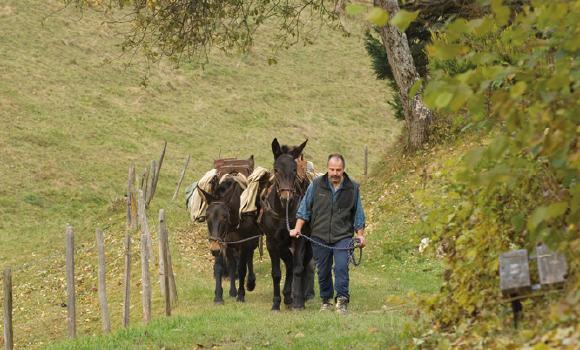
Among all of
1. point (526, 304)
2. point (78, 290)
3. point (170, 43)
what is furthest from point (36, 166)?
point (526, 304)

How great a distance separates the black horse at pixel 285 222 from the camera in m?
14.6

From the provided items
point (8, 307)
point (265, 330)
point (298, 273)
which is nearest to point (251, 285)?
point (298, 273)

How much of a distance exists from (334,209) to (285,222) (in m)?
1.67

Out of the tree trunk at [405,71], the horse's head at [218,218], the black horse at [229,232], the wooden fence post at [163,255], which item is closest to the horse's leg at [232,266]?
the black horse at [229,232]

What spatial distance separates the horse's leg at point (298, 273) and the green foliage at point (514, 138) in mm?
6655

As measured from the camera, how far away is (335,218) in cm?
1403

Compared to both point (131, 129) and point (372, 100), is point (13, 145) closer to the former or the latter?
point (131, 129)

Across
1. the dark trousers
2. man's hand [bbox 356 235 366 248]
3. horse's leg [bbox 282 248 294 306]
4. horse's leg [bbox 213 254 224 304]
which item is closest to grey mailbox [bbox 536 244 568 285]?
man's hand [bbox 356 235 366 248]

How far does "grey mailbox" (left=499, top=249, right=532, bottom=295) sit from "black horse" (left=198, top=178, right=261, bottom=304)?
9560 millimetres

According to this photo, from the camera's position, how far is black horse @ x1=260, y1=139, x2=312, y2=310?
47.8ft

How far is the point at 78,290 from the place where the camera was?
76.4 ft

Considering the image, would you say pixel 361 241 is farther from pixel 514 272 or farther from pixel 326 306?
pixel 514 272

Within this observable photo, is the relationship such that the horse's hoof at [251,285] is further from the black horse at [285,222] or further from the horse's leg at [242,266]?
the black horse at [285,222]

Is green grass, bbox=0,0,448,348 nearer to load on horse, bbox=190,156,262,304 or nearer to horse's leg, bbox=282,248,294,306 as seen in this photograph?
horse's leg, bbox=282,248,294,306
